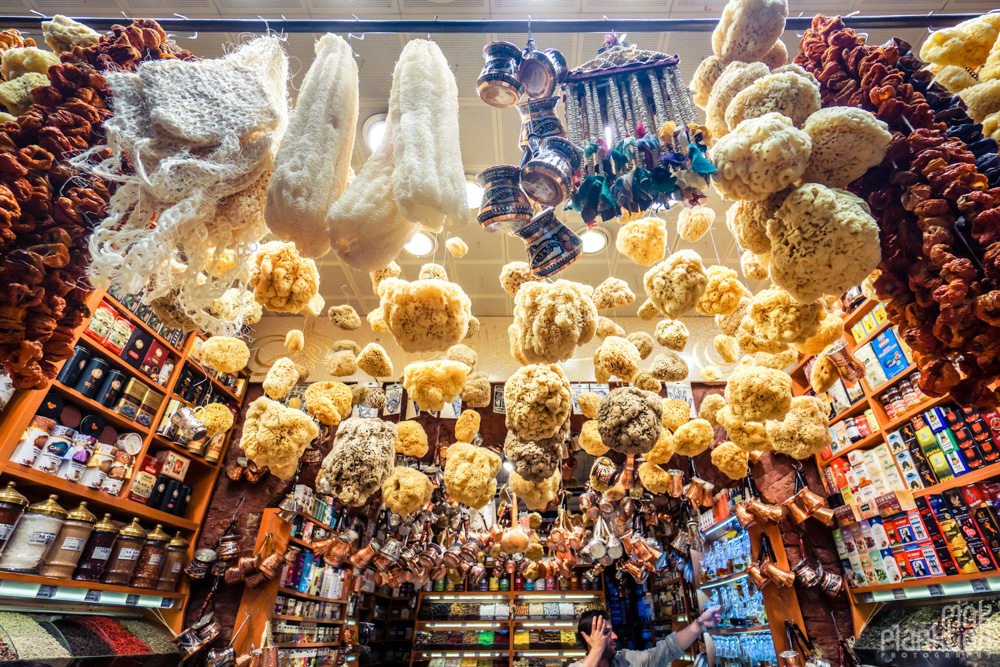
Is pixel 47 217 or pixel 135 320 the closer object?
pixel 47 217

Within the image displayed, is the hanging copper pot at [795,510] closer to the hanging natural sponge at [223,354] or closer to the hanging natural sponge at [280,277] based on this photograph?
the hanging natural sponge at [280,277]

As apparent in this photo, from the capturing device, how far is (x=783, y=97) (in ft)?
3.76

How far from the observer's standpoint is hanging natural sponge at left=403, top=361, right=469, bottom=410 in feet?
6.58

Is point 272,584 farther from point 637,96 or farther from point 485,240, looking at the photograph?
point 637,96

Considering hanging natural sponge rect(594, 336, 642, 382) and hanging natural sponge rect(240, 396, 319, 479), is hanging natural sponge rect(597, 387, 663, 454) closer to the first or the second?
hanging natural sponge rect(594, 336, 642, 382)

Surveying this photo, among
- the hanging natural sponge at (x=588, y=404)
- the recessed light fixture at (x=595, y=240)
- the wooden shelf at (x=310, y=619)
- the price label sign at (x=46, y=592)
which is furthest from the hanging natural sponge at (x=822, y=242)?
the wooden shelf at (x=310, y=619)

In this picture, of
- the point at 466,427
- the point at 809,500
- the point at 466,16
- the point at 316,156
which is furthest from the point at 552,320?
the point at 809,500

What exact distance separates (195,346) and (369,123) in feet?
8.14

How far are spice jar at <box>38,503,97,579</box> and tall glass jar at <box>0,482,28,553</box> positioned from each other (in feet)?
0.88

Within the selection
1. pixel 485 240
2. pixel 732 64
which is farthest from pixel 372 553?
pixel 732 64

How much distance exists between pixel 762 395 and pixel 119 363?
4.08 m

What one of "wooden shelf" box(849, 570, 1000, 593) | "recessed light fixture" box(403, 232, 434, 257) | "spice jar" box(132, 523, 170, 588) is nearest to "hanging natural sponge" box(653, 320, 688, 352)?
"wooden shelf" box(849, 570, 1000, 593)

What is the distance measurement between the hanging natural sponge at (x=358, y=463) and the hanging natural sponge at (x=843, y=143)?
1.85 meters

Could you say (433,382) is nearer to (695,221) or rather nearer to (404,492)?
(404,492)
